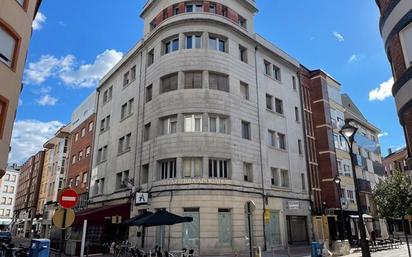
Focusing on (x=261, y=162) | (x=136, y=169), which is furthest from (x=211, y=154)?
(x=136, y=169)

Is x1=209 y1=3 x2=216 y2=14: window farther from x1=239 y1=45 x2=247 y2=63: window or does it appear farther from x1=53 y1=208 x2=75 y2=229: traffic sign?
x1=53 y1=208 x2=75 y2=229: traffic sign

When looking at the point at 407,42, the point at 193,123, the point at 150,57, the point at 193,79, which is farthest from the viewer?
the point at 150,57

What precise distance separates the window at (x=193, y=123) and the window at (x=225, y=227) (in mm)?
5502

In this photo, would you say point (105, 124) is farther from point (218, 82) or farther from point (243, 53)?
point (243, 53)

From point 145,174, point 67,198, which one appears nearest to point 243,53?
point 145,174

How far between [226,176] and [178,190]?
339 centimetres

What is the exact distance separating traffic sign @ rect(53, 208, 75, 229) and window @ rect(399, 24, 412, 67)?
1096 centimetres

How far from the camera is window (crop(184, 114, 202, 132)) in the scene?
2216 cm

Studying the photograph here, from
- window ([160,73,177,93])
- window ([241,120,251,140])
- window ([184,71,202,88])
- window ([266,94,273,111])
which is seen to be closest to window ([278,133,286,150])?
window ([266,94,273,111])

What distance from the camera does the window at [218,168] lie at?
21.6 m

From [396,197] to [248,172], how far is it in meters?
9.89

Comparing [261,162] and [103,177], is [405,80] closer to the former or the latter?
[261,162]

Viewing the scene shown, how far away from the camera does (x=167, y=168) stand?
874 inches

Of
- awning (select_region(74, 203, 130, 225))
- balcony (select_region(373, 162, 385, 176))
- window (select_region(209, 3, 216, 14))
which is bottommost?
awning (select_region(74, 203, 130, 225))
